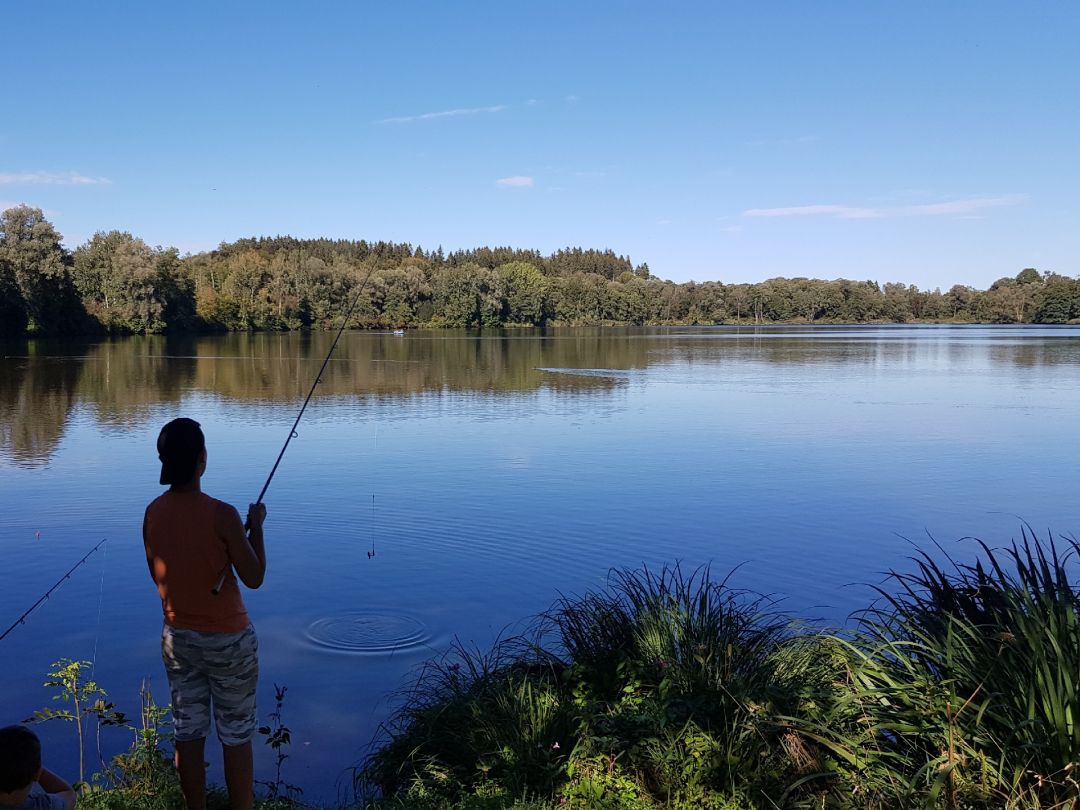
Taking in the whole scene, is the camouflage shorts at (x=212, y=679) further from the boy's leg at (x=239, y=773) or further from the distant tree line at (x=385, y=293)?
the distant tree line at (x=385, y=293)

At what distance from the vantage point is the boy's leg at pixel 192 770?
13.9 ft

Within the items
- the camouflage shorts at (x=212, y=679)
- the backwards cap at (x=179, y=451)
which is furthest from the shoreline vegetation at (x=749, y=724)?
the backwards cap at (x=179, y=451)

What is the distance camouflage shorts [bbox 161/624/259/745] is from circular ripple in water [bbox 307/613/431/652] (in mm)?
3697

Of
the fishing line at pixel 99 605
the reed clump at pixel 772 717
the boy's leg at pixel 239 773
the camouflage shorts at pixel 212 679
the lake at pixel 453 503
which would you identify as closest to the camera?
the reed clump at pixel 772 717

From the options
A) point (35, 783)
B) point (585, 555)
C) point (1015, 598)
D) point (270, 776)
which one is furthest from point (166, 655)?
point (585, 555)

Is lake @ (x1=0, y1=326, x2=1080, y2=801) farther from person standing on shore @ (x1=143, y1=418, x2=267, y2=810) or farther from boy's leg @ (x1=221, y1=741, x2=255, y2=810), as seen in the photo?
person standing on shore @ (x1=143, y1=418, x2=267, y2=810)

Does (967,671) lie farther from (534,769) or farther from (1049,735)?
(534,769)

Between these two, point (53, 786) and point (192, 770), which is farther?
point (192, 770)

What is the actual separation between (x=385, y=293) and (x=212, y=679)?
348 feet

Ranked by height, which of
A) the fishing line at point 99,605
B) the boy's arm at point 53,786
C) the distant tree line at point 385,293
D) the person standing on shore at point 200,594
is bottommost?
the fishing line at point 99,605

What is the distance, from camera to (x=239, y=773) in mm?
4242

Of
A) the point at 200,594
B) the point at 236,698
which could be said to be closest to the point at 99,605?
the point at 236,698

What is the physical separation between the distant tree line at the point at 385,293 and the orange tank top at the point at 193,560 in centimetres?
340

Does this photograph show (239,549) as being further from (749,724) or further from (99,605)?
(99,605)
